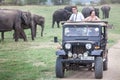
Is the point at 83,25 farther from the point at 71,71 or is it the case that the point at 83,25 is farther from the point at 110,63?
the point at 110,63

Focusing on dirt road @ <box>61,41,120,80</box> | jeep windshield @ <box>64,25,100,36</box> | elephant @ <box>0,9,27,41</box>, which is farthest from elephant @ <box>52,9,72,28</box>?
jeep windshield @ <box>64,25,100,36</box>

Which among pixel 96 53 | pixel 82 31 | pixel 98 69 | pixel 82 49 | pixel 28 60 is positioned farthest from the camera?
pixel 28 60

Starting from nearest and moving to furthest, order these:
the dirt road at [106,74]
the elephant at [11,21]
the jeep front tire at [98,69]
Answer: the jeep front tire at [98,69] → the dirt road at [106,74] → the elephant at [11,21]

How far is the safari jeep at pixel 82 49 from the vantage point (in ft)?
51.7

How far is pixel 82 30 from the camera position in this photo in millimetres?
16656

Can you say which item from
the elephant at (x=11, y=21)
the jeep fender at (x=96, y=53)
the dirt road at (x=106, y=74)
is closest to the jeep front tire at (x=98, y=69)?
the jeep fender at (x=96, y=53)

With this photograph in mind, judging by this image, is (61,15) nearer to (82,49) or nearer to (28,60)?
(28,60)

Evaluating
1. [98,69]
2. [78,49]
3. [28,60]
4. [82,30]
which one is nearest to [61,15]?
[28,60]

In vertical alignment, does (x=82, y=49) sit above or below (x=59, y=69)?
above

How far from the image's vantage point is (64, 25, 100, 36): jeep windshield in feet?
54.4

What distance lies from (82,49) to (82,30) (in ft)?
2.61

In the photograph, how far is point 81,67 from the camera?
1617cm

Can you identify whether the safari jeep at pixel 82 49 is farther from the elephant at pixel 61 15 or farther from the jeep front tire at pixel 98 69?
the elephant at pixel 61 15

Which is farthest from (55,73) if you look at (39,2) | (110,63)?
(39,2)
